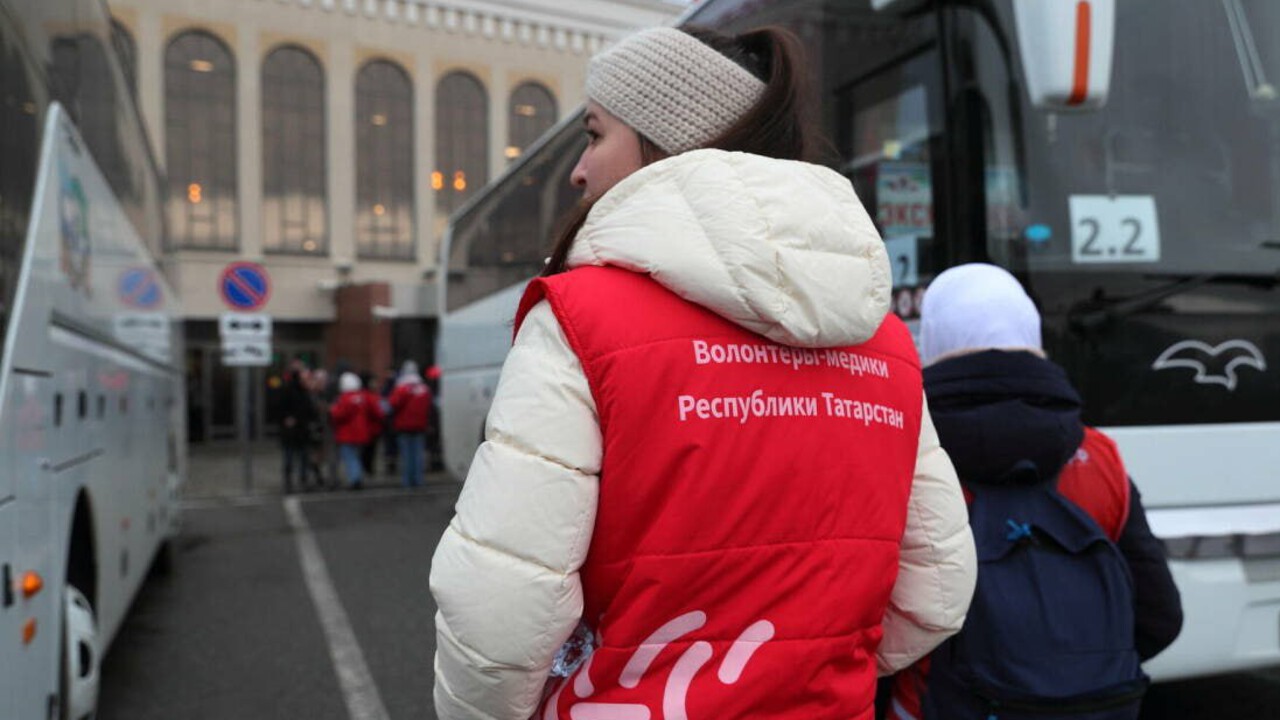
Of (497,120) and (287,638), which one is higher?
(497,120)

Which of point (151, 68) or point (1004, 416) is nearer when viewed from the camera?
point (1004, 416)

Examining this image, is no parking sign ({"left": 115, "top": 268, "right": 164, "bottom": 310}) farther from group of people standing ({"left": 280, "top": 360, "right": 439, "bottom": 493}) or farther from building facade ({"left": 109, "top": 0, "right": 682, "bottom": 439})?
building facade ({"left": 109, "top": 0, "right": 682, "bottom": 439})

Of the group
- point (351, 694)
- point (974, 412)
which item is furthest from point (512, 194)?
point (974, 412)

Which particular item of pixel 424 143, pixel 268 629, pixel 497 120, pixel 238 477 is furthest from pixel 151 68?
pixel 268 629

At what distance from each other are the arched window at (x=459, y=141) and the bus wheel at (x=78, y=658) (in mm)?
23209

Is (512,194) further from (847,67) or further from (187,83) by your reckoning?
(187,83)

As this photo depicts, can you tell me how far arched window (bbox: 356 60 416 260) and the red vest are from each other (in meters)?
25.8

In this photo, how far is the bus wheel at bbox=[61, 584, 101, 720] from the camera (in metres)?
3.53

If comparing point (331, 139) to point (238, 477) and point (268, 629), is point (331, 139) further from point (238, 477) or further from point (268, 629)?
point (268, 629)

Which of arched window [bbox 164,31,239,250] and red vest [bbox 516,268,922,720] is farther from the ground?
arched window [bbox 164,31,239,250]

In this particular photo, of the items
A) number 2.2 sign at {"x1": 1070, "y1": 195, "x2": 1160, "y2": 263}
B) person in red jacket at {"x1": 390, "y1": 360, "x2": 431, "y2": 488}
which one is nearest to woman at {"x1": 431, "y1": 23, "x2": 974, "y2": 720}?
number 2.2 sign at {"x1": 1070, "y1": 195, "x2": 1160, "y2": 263}

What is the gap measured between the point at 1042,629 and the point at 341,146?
25373 mm

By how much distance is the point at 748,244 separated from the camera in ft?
4.16

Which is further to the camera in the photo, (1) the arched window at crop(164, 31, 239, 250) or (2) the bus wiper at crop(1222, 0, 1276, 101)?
(1) the arched window at crop(164, 31, 239, 250)
